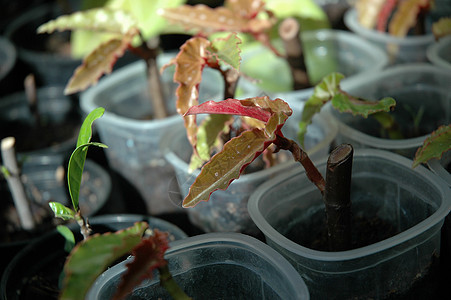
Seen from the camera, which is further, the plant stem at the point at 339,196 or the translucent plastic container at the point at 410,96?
the translucent plastic container at the point at 410,96

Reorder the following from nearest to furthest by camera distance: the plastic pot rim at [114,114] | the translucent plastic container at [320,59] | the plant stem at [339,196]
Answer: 1. the plant stem at [339,196]
2. the plastic pot rim at [114,114]
3. the translucent plastic container at [320,59]

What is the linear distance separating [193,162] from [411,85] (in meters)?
0.45

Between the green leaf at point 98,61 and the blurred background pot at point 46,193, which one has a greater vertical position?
the green leaf at point 98,61

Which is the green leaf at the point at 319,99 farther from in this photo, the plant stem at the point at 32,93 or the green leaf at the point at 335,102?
the plant stem at the point at 32,93

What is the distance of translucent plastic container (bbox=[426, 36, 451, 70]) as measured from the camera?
94 cm

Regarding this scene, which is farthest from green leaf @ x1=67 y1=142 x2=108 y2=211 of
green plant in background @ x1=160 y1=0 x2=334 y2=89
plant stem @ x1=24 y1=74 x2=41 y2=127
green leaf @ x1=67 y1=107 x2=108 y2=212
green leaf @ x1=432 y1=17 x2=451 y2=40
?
green leaf @ x1=432 y1=17 x2=451 y2=40

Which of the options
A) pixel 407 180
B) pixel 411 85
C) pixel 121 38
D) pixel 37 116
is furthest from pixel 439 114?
pixel 37 116

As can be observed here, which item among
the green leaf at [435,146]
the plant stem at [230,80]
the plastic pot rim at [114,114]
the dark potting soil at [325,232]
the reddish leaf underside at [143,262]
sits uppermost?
the plant stem at [230,80]

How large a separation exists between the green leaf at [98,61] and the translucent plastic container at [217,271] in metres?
0.37

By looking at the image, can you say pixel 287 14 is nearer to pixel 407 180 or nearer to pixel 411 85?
pixel 411 85

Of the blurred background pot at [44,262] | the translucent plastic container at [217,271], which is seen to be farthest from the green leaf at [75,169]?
the blurred background pot at [44,262]

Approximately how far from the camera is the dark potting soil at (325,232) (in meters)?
0.73

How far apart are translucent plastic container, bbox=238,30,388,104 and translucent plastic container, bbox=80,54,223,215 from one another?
9 cm

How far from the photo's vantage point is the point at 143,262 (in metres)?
0.53
